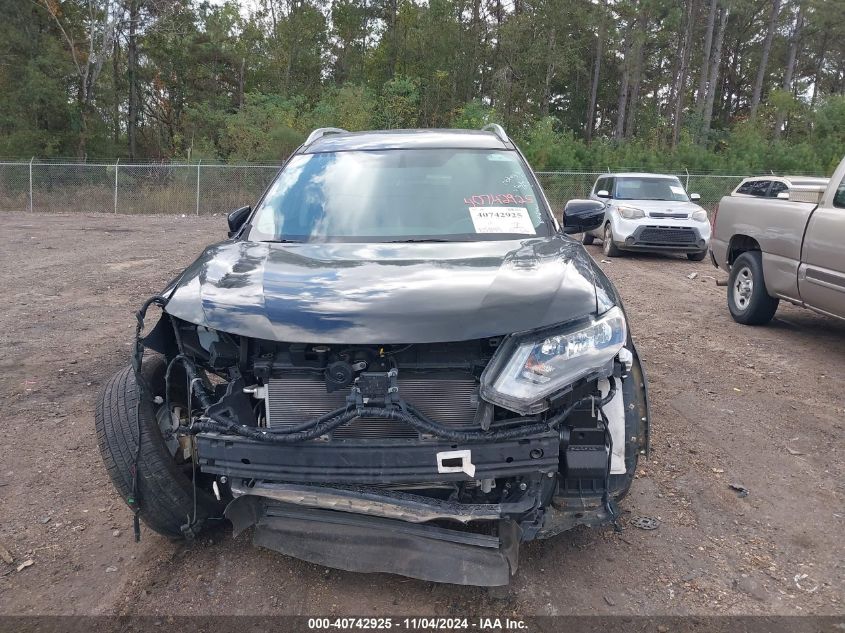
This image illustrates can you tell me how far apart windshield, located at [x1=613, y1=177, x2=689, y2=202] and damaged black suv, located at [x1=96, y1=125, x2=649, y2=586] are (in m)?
11.1

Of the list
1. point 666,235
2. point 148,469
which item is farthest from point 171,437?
point 666,235

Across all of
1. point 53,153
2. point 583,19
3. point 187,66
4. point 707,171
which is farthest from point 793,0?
point 53,153

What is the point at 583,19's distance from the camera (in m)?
38.0

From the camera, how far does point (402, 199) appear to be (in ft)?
12.2

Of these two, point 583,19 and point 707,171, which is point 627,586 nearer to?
point 707,171

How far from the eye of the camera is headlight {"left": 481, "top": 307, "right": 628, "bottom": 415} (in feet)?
7.44

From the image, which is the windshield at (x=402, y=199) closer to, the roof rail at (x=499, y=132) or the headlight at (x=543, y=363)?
the roof rail at (x=499, y=132)

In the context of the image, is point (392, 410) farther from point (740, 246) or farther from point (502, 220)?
point (740, 246)

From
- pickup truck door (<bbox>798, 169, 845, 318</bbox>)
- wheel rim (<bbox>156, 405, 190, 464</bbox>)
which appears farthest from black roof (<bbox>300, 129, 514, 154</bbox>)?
pickup truck door (<bbox>798, 169, 845, 318</bbox>)

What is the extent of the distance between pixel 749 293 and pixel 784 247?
3.08 feet

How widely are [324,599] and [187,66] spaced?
39.7m

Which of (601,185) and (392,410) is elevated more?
(601,185)

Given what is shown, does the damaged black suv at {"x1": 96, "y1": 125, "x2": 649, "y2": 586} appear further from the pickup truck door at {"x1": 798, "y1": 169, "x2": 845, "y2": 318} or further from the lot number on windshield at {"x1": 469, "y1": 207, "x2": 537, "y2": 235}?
the pickup truck door at {"x1": 798, "y1": 169, "x2": 845, "y2": 318}

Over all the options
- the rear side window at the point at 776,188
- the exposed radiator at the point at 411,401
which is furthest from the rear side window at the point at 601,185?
the exposed radiator at the point at 411,401
